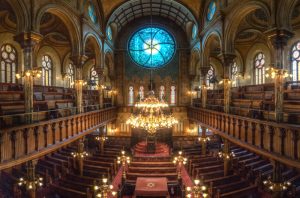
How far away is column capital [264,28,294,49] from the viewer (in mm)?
10273

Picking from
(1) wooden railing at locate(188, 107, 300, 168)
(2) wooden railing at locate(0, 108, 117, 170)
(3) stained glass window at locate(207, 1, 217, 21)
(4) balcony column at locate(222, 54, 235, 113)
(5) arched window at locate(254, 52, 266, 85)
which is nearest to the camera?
(2) wooden railing at locate(0, 108, 117, 170)

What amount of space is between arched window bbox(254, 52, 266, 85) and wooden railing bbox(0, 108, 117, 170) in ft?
71.6

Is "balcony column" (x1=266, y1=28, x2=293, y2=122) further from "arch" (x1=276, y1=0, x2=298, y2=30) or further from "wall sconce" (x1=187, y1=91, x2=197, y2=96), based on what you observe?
"wall sconce" (x1=187, y1=91, x2=197, y2=96)

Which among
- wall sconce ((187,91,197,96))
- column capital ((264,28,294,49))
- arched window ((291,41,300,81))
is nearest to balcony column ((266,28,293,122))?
column capital ((264,28,294,49))

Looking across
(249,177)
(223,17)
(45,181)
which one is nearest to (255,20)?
(223,17)

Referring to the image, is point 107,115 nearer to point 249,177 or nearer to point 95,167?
point 95,167

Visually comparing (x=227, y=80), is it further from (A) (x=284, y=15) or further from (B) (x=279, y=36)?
(A) (x=284, y=15)

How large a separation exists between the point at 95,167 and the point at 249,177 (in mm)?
11456

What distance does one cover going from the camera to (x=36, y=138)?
32.9ft

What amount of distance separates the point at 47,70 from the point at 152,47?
1417 centimetres

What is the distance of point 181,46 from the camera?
2933 cm

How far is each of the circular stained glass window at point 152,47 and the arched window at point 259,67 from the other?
1071 centimetres

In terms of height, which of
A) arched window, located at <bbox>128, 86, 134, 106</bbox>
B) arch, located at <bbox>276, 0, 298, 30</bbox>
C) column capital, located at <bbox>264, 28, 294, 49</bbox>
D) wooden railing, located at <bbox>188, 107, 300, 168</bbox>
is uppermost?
arch, located at <bbox>276, 0, 298, 30</bbox>

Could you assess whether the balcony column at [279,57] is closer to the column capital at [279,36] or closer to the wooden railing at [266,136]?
the column capital at [279,36]
